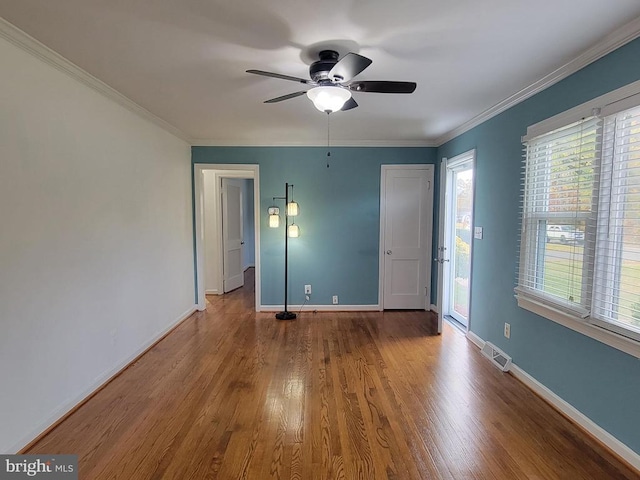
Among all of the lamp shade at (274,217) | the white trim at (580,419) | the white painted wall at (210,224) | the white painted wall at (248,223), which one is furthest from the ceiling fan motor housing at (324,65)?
the white painted wall at (248,223)

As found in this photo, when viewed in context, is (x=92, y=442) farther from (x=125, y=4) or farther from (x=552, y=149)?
(x=552, y=149)

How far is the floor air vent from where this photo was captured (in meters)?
2.82

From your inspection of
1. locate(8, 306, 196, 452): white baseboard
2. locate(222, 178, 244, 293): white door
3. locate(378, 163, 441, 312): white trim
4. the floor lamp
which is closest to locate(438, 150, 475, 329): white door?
locate(378, 163, 441, 312): white trim

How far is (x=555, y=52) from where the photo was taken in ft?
6.57

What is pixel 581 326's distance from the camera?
2.07 meters

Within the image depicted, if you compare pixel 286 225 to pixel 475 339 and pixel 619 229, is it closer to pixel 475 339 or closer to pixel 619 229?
pixel 475 339

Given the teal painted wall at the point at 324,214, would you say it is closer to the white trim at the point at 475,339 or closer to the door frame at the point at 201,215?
the door frame at the point at 201,215

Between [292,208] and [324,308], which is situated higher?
[292,208]

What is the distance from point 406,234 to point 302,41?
10.5 ft

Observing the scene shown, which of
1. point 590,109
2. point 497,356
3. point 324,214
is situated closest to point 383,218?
point 324,214

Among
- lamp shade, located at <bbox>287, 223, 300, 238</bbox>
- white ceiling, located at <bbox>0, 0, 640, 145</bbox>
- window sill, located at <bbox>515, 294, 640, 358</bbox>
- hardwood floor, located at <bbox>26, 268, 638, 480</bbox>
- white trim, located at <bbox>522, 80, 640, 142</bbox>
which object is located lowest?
hardwood floor, located at <bbox>26, 268, 638, 480</bbox>

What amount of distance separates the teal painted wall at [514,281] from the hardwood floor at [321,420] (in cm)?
24

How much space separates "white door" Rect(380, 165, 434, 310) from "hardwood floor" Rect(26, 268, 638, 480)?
131 cm

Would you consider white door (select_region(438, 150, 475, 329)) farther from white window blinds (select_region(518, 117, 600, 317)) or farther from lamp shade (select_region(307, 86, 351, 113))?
lamp shade (select_region(307, 86, 351, 113))
